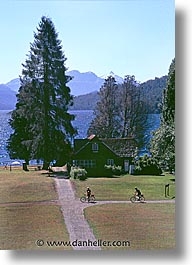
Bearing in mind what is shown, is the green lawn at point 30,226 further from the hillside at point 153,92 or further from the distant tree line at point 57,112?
the hillside at point 153,92

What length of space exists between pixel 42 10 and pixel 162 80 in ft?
2.56

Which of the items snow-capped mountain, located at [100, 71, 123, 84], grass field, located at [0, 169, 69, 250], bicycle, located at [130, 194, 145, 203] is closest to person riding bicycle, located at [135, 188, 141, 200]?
bicycle, located at [130, 194, 145, 203]

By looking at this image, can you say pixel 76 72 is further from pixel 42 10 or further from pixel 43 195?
pixel 43 195

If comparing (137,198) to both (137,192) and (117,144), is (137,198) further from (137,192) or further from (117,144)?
(117,144)

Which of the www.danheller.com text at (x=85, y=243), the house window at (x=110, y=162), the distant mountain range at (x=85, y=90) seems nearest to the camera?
the www.danheller.com text at (x=85, y=243)

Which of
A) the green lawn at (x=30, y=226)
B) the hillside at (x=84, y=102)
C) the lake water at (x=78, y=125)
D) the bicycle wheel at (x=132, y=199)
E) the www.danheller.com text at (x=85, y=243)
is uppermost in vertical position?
the hillside at (x=84, y=102)

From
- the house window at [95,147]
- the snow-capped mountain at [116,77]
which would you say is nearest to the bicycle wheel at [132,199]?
the house window at [95,147]

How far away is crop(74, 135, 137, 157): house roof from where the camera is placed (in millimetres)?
2867

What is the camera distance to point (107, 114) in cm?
290

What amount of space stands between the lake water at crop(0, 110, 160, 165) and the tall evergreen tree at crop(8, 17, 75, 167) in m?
0.03

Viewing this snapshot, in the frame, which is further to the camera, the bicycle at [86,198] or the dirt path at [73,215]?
the bicycle at [86,198]

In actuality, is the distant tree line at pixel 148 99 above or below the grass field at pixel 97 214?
above

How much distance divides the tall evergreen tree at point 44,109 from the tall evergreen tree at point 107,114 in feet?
0.48

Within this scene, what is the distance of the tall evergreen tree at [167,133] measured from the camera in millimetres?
2732
